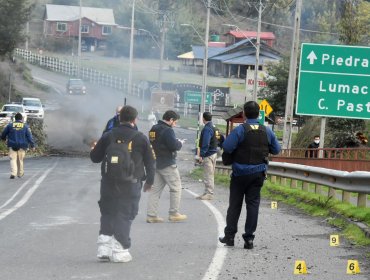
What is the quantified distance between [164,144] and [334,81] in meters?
7.11

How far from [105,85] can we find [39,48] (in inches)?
675

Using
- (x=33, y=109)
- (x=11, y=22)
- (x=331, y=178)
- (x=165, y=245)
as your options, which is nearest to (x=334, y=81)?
(x=331, y=178)

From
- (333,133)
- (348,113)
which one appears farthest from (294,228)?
(333,133)

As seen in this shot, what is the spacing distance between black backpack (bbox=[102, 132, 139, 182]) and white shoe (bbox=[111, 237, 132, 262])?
0.70 meters

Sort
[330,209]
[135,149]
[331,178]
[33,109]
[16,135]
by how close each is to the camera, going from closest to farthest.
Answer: [135,149], [330,209], [331,178], [16,135], [33,109]

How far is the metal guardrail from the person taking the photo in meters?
15.3

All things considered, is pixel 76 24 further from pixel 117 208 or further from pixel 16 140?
pixel 117 208

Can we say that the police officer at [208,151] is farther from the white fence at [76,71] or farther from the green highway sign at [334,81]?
the white fence at [76,71]

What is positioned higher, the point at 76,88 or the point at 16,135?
the point at 16,135

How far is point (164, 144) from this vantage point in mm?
14930

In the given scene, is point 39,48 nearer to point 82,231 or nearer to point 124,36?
point 124,36

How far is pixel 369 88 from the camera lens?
2055 cm

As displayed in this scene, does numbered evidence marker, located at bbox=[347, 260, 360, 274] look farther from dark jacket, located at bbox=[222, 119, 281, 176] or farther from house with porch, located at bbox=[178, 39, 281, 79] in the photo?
Answer: house with porch, located at bbox=[178, 39, 281, 79]

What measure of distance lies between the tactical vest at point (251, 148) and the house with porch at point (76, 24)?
83632 mm
